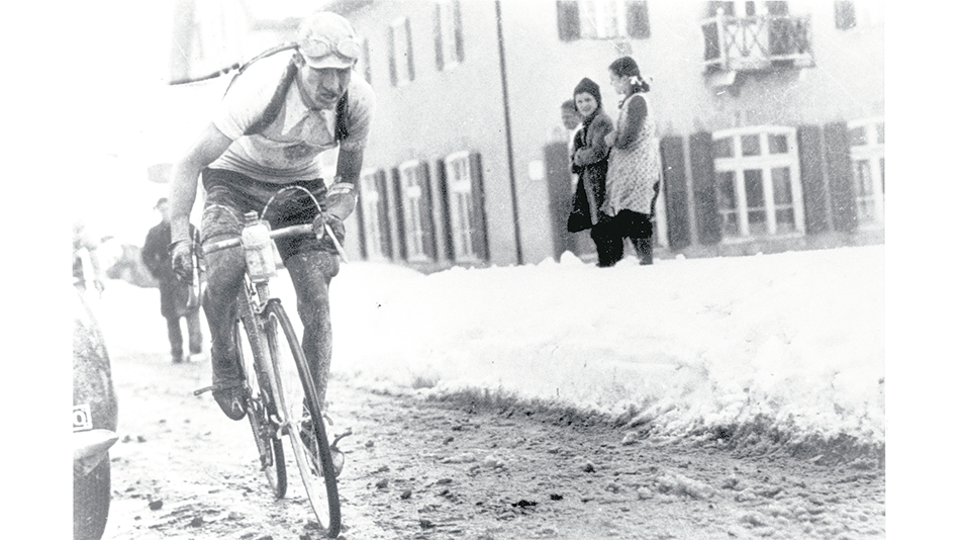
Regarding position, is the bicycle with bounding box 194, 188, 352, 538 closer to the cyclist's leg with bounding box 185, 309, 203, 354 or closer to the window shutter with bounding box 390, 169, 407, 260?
the cyclist's leg with bounding box 185, 309, 203, 354

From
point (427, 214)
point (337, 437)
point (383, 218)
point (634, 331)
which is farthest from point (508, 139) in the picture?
point (337, 437)

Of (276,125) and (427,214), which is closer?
(276,125)

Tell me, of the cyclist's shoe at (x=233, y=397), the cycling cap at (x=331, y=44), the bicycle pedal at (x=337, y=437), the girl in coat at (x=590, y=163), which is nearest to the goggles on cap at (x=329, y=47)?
the cycling cap at (x=331, y=44)

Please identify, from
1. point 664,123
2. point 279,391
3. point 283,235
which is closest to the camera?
point 279,391

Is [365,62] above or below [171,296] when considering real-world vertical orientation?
above

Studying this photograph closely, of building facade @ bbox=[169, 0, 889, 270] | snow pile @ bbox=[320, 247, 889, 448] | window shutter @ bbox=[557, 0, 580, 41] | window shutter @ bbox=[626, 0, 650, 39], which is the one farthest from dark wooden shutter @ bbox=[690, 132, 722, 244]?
window shutter @ bbox=[557, 0, 580, 41]

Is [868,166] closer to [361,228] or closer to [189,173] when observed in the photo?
[361,228]

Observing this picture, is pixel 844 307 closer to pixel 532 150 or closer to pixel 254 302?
pixel 532 150
